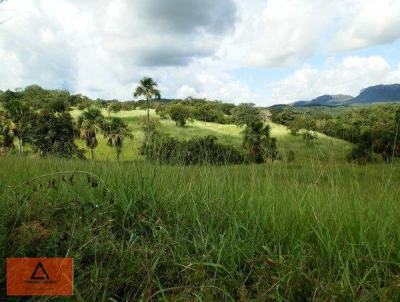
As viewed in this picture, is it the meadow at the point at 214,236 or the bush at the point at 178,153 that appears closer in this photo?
the meadow at the point at 214,236

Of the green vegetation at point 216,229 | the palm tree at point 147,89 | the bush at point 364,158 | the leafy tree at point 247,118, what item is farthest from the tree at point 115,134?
the palm tree at point 147,89

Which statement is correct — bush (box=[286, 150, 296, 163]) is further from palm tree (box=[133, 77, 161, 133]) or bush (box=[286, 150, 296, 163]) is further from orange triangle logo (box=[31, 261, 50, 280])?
palm tree (box=[133, 77, 161, 133])

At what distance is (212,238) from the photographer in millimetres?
3592

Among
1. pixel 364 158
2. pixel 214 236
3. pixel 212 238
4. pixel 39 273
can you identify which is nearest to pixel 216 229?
pixel 214 236

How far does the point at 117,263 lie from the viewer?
3195 millimetres

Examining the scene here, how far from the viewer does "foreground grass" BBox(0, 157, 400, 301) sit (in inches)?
110

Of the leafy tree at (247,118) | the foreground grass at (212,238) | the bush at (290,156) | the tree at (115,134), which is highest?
the leafy tree at (247,118)

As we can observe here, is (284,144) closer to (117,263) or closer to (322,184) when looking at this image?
(322,184)

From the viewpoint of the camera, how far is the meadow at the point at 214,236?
280 cm

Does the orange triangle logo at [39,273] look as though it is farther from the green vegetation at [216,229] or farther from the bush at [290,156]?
the bush at [290,156]

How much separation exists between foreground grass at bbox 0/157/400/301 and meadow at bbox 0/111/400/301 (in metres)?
0.01

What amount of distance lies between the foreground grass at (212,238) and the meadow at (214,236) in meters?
0.01

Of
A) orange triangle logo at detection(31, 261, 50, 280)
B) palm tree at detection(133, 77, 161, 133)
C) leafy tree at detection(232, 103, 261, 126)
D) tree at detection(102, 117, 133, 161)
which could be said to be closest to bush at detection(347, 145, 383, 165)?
leafy tree at detection(232, 103, 261, 126)

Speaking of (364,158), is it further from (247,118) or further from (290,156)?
(290,156)
